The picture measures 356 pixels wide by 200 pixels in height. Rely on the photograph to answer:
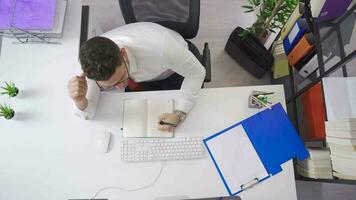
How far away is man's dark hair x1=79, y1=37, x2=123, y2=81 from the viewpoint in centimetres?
99

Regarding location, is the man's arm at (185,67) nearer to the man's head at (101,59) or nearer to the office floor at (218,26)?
the man's head at (101,59)

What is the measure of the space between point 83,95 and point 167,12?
2.02ft

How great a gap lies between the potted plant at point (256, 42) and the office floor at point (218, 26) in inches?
2.9

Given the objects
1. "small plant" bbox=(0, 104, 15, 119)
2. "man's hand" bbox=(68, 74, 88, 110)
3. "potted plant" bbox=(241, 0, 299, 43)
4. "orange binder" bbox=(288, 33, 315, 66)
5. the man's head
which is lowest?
"small plant" bbox=(0, 104, 15, 119)

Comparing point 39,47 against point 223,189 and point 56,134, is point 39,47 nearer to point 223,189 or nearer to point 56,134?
point 56,134

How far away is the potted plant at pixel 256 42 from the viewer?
1882 mm

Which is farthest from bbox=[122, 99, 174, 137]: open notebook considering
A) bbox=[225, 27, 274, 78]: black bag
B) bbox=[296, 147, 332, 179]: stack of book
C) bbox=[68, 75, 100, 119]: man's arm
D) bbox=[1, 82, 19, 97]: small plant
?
bbox=[225, 27, 274, 78]: black bag

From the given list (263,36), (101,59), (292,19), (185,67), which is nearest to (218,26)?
(263,36)

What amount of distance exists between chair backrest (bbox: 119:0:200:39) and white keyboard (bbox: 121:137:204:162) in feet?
1.99

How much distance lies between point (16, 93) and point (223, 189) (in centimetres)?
112

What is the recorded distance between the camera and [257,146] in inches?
52.3

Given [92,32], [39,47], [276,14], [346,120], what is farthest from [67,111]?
[276,14]

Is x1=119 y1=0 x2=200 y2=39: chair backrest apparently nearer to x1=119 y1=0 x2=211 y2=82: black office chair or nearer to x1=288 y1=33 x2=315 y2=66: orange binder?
x1=119 y1=0 x2=211 y2=82: black office chair

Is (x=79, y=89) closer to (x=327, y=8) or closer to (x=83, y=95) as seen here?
(x=83, y=95)
